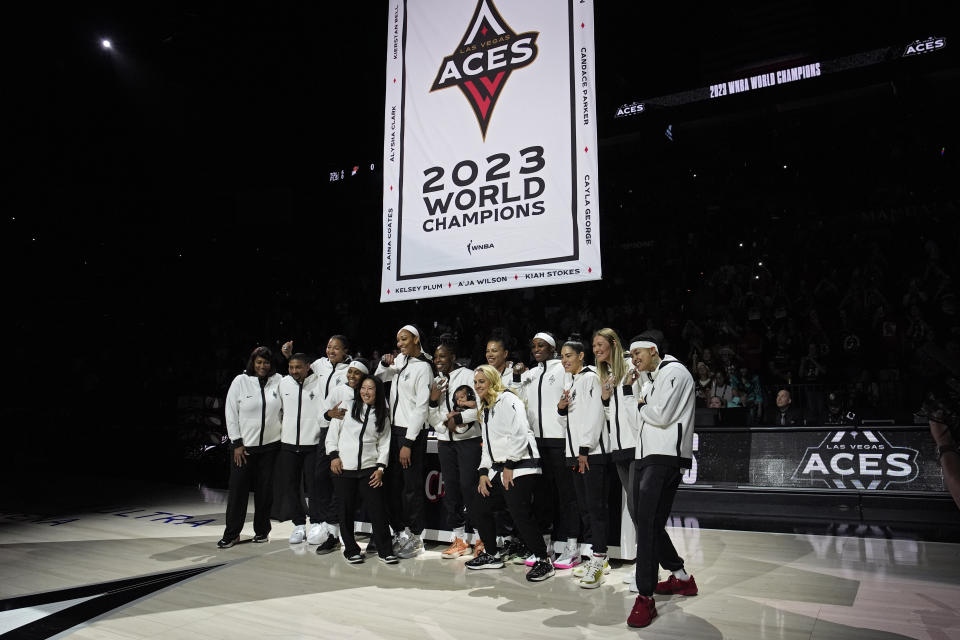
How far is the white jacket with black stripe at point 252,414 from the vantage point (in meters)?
6.05

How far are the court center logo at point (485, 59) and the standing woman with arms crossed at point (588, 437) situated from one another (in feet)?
6.78

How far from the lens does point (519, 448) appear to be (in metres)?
4.88

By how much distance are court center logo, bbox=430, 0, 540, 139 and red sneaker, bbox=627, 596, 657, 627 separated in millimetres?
3578

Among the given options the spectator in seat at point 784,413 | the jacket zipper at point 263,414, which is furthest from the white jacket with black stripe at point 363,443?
the spectator in seat at point 784,413

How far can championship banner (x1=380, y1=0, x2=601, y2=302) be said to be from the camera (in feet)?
16.6

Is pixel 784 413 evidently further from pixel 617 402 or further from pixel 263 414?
pixel 263 414

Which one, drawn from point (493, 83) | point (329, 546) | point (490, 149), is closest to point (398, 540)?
point (329, 546)

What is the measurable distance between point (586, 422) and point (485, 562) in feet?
4.16

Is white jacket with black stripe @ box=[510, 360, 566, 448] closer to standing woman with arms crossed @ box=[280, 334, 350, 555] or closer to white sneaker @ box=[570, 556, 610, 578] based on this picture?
white sneaker @ box=[570, 556, 610, 578]

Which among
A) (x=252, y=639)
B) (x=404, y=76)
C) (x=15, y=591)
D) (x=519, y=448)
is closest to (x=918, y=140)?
(x=404, y=76)

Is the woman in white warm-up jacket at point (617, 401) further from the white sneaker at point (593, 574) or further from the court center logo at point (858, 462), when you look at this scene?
the court center logo at point (858, 462)

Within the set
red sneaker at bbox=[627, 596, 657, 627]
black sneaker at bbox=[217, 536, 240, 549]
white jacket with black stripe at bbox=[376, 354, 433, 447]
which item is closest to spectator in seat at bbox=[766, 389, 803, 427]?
white jacket with black stripe at bbox=[376, 354, 433, 447]

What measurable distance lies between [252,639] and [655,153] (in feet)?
38.8

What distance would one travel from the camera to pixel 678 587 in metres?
4.27
